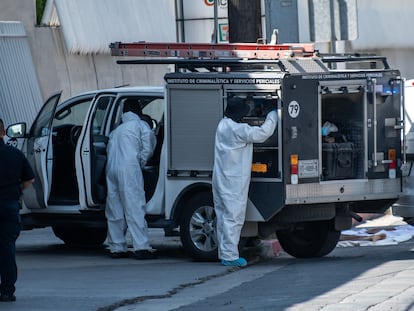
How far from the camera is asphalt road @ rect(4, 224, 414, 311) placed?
10188 mm

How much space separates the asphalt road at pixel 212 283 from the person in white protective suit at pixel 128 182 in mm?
302

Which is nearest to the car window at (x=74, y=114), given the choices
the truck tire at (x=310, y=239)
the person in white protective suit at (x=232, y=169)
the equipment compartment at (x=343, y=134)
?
the person in white protective suit at (x=232, y=169)

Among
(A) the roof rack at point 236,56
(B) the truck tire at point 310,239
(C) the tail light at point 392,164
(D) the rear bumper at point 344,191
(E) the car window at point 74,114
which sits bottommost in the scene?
(B) the truck tire at point 310,239

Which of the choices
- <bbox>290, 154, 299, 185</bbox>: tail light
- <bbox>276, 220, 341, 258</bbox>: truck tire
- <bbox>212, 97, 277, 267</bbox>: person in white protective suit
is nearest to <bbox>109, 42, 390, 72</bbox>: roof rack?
<bbox>212, 97, 277, 267</bbox>: person in white protective suit

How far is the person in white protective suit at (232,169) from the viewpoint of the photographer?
12602 mm

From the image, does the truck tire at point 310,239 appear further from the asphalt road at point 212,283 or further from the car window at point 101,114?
the car window at point 101,114

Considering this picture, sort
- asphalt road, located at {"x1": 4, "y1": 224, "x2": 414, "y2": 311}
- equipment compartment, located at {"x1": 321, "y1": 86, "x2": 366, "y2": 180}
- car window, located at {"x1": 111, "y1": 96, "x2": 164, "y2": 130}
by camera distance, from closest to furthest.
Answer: asphalt road, located at {"x1": 4, "y1": 224, "x2": 414, "y2": 311} → equipment compartment, located at {"x1": 321, "y1": 86, "x2": 366, "y2": 180} → car window, located at {"x1": 111, "y1": 96, "x2": 164, "y2": 130}

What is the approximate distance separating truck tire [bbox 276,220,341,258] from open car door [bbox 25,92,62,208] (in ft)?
9.31

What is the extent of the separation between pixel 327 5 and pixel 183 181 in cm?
277

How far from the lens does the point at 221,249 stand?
12812mm

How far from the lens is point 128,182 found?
13.6 metres

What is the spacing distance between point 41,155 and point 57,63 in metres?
5.96

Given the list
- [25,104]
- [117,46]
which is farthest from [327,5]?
[25,104]

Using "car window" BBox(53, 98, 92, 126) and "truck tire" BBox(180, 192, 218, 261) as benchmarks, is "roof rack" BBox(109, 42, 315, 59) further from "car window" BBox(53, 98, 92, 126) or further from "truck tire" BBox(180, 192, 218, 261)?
"truck tire" BBox(180, 192, 218, 261)
